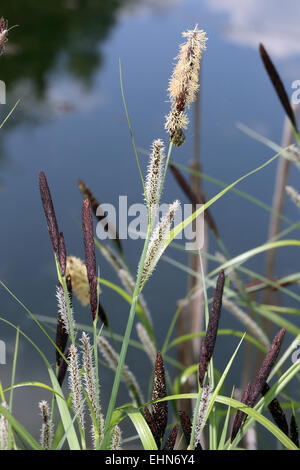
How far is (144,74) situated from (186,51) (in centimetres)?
269

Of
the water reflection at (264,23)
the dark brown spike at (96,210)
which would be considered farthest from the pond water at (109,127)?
the dark brown spike at (96,210)

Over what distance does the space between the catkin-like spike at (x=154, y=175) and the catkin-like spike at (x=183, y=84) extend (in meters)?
0.02

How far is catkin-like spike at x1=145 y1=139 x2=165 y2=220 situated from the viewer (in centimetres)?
42

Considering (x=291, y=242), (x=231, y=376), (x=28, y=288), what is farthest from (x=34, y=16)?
(x=291, y=242)

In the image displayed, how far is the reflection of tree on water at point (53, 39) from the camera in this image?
11.0ft

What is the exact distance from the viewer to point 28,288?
194 cm

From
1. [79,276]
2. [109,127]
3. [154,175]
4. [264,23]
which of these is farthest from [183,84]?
[264,23]

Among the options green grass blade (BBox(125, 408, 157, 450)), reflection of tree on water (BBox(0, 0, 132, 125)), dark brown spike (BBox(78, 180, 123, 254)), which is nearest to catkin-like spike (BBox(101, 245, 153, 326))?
dark brown spike (BBox(78, 180, 123, 254))

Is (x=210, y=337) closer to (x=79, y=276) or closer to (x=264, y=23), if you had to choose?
(x=79, y=276)

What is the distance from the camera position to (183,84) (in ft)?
1.39

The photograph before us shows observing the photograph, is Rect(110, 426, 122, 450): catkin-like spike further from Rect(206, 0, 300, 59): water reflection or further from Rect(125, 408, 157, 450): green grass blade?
Rect(206, 0, 300, 59): water reflection

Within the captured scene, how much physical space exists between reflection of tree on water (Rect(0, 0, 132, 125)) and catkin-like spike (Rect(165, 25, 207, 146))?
2802 millimetres

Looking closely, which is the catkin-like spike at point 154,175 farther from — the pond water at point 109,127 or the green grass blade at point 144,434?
the pond water at point 109,127
